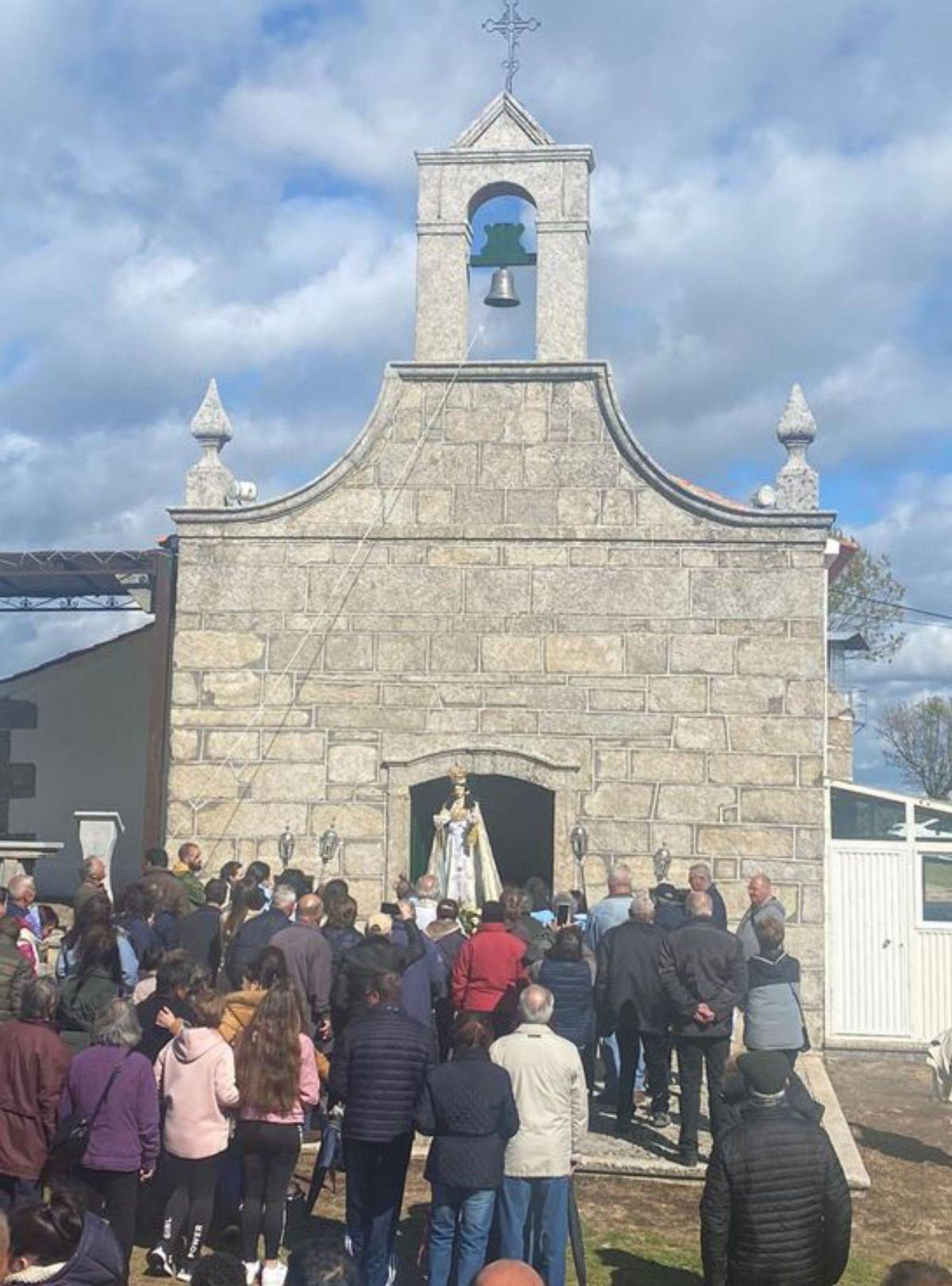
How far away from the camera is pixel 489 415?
13891mm

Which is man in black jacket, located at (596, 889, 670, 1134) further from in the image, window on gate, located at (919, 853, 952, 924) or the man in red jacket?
window on gate, located at (919, 853, 952, 924)

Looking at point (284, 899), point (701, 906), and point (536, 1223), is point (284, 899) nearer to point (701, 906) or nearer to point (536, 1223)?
point (701, 906)

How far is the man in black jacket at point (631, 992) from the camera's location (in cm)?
898

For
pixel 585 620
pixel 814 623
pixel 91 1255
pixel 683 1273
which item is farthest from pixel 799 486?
pixel 91 1255

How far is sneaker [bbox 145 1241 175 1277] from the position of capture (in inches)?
263

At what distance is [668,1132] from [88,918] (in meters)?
4.21

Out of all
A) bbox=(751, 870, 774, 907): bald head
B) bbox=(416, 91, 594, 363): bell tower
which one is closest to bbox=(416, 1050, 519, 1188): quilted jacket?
bbox=(751, 870, 774, 907): bald head

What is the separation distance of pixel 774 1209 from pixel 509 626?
9.00 metres

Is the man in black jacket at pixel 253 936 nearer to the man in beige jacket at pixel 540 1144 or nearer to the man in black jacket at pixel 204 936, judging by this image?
the man in black jacket at pixel 204 936

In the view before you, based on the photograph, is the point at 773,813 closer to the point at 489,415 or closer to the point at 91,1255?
the point at 489,415

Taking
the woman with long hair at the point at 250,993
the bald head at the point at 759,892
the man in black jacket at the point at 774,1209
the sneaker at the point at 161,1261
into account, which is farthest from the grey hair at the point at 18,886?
the man in black jacket at the point at 774,1209

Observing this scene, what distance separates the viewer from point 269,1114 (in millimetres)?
6480

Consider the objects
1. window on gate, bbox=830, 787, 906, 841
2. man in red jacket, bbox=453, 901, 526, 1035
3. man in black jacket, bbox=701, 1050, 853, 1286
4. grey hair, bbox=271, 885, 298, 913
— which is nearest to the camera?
man in black jacket, bbox=701, 1050, 853, 1286

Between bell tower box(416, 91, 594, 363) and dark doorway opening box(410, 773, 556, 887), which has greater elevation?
bell tower box(416, 91, 594, 363)
